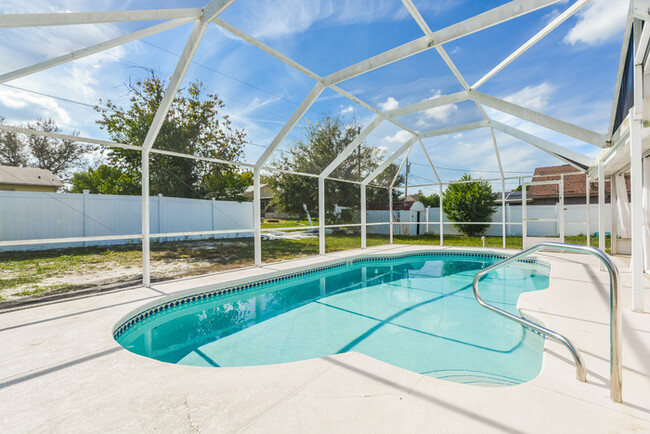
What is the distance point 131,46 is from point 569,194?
16.7 m

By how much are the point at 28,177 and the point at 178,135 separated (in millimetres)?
3366

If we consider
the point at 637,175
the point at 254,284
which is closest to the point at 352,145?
the point at 254,284

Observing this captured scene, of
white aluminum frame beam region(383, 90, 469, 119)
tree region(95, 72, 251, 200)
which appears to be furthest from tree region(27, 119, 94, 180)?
white aluminum frame beam region(383, 90, 469, 119)

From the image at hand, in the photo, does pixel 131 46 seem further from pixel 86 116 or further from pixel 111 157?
pixel 111 157

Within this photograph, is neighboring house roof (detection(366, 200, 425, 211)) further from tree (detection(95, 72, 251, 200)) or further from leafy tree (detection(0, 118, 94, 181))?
leafy tree (detection(0, 118, 94, 181))

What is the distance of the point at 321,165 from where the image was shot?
336 inches

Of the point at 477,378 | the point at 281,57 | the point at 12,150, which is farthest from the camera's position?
the point at 281,57

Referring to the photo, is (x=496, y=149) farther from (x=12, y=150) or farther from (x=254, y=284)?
(x=12, y=150)

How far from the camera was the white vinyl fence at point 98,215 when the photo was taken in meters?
4.50

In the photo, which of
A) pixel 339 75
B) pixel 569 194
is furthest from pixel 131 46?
pixel 569 194

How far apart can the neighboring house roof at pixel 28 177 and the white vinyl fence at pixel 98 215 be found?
0.68ft

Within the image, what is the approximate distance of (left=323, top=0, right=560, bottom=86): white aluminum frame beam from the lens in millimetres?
3646

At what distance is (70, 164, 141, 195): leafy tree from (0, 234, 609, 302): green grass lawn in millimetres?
1354

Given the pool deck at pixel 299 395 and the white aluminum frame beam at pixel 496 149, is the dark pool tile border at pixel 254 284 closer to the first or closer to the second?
the pool deck at pixel 299 395
